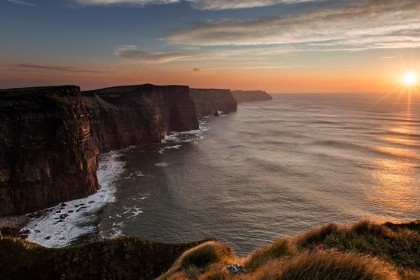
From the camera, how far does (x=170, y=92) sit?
483ft

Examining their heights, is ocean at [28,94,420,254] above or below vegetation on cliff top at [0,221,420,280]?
below

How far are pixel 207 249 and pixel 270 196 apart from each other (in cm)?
4552

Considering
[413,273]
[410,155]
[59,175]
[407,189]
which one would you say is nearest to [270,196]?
[407,189]

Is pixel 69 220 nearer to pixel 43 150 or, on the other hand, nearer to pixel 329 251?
pixel 43 150

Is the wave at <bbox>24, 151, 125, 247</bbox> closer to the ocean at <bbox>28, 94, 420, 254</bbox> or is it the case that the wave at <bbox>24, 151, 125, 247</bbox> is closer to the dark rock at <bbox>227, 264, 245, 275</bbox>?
the ocean at <bbox>28, 94, 420, 254</bbox>

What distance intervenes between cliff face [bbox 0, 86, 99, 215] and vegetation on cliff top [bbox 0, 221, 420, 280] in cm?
3532

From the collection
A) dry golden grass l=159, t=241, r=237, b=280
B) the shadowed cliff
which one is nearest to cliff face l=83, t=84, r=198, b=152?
the shadowed cliff

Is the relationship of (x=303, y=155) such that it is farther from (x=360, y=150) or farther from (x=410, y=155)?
(x=410, y=155)

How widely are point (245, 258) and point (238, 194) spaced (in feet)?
156

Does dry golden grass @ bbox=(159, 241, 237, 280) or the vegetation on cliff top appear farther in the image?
dry golden grass @ bbox=(159, 241, 237, 280)

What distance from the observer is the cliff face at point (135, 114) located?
10206 cm

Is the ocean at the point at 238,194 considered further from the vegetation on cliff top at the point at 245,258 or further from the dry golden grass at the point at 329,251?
the dry golden grass at the point at 329,251

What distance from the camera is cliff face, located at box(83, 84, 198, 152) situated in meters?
102

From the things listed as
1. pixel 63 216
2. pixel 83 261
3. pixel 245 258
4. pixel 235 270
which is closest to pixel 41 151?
pixel 63 216
